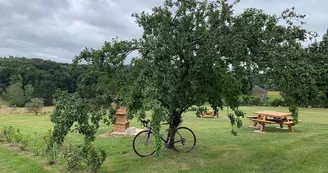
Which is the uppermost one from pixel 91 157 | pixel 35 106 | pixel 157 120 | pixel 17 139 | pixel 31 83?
pixel 31 83

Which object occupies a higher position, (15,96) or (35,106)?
(15,96)

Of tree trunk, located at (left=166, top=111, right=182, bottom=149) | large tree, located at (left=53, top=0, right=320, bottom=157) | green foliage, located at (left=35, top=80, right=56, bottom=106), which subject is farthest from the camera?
green foliage, located at (left=35, top=80, right=56, bottom=106)

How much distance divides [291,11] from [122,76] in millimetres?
3938

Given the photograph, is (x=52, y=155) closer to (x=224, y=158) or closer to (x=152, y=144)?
(x=152, y=144)

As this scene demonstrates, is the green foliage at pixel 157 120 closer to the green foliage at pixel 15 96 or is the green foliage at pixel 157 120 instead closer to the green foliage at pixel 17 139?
the green foliage at pixel 17 139

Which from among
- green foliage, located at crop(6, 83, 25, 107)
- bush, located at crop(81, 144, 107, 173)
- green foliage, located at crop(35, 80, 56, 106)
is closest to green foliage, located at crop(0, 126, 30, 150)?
bush, located at crop(81, 144, 107, 173)

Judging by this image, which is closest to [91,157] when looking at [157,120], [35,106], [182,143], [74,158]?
[74,158]

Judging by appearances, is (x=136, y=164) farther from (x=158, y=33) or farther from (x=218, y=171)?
(x=158, y=33)

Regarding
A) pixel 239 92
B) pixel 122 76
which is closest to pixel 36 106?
pixel 122 76

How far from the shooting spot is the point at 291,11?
5562mm

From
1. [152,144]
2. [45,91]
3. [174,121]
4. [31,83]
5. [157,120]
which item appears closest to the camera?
[157,120]

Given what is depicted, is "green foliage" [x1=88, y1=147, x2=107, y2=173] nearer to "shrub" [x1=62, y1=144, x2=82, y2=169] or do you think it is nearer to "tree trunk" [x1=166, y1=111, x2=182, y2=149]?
"shrub" [x1=62, y1=144, x2=82, y2=169]

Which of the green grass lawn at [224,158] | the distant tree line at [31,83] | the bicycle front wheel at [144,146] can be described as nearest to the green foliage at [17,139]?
the green grass lawn at [224,158]

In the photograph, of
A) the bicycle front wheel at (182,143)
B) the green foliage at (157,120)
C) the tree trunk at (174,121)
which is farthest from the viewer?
the bicycle front wheel at (182,143)
